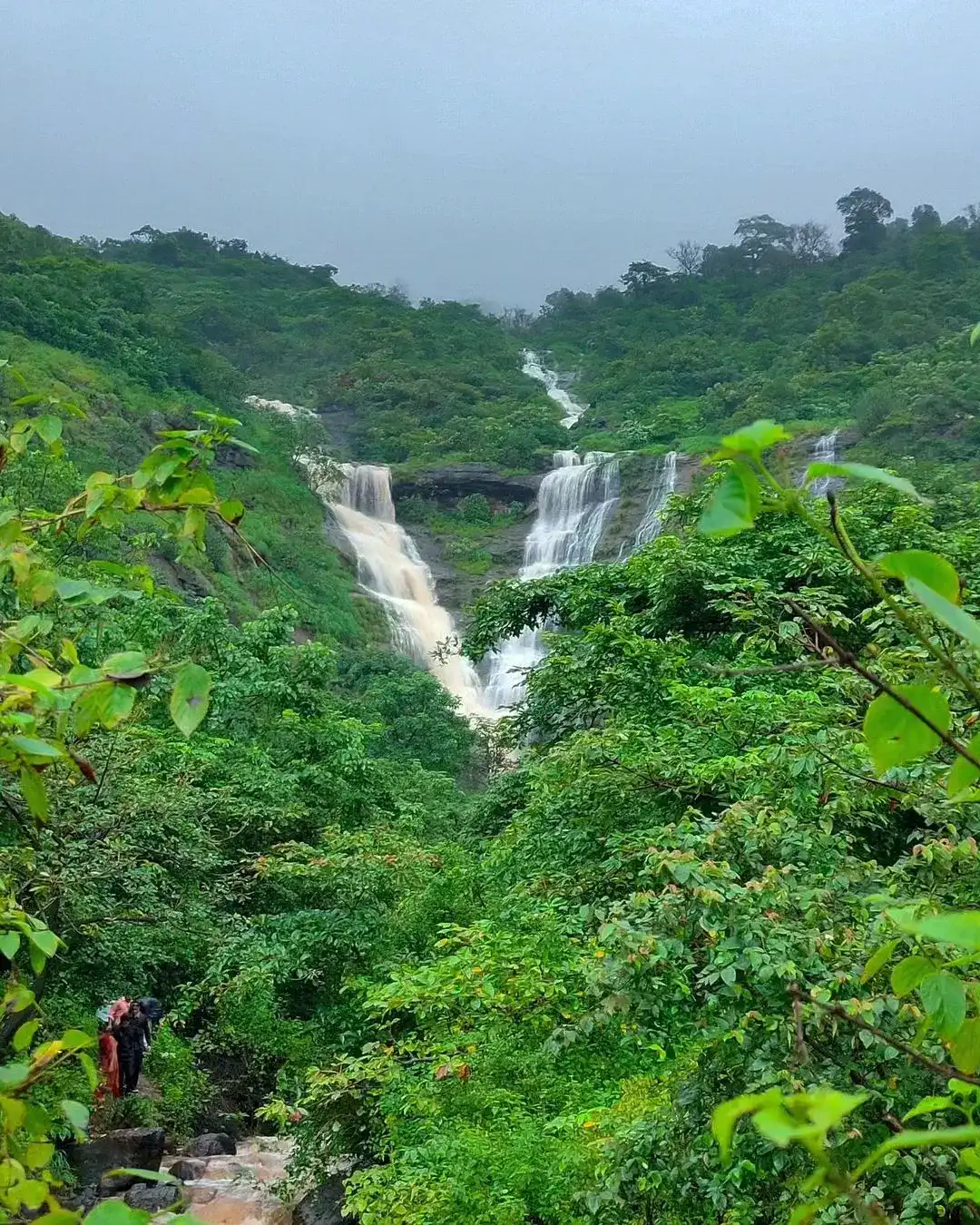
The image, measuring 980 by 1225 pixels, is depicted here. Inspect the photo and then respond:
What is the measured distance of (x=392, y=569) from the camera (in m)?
30.8

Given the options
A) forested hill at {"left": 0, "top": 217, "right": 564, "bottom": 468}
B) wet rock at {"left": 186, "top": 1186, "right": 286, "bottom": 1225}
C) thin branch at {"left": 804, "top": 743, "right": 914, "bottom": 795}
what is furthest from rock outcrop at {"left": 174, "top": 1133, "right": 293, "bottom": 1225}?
→ forested hill at {"left": 0, "top": 217, "right": 564, "bottom": 468}

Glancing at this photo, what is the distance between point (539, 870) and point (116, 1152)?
3.83 meters

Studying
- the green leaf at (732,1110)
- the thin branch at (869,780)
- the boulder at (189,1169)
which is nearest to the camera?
the green leaf at (732,1110)

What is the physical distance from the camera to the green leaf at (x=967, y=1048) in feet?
3.39

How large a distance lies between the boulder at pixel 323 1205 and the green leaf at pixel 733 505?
6.12m

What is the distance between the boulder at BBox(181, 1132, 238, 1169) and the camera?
7.82 meters

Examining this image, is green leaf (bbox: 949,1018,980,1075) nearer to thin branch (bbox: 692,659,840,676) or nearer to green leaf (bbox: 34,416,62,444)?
thin branch (bbox: 692,659,840,676)

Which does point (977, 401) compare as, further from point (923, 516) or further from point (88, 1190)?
point (88, 1190)

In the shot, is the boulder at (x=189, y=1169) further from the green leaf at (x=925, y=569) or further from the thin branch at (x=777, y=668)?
the green leaf at (x=925, y=569)

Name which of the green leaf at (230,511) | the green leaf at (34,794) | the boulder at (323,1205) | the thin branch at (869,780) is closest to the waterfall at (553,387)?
the boulder at (323,1205)

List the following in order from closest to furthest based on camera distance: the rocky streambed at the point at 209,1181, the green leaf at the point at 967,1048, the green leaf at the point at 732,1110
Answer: the green leaf at the point at 732,1110
the green leaf at the point at 967,1048
the rocky streambed at the point at 209,1181

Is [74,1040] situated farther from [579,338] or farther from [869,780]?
[579,338]

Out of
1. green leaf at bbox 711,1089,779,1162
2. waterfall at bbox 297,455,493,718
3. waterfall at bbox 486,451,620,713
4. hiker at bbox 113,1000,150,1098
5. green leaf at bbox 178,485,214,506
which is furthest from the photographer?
waterfall at bbox 486,451,620,713

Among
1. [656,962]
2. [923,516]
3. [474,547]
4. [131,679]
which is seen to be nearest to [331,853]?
[656,962]
